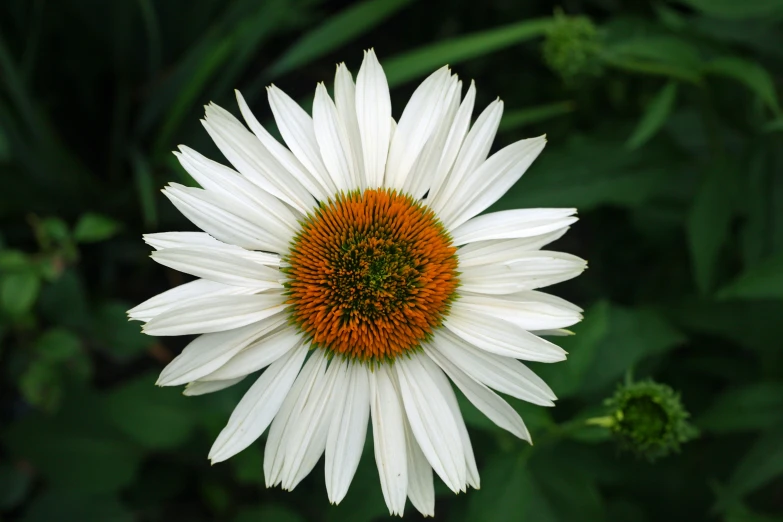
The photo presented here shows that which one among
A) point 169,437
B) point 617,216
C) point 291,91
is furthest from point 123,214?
point 617,216

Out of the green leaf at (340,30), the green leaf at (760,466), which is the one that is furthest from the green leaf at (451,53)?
the green leaf at (760,466)

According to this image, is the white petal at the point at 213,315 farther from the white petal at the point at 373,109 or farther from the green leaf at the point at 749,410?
the green leaf at the point at 749,410

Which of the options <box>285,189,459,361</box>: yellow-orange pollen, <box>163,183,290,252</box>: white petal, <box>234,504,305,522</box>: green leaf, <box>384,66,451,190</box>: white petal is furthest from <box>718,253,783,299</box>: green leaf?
<box>234,504,305,522</box>: green leaf

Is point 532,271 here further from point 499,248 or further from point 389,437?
point 389,437

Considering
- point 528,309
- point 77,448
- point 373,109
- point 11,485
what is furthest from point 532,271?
point 11,485

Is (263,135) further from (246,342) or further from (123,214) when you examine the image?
(123,214)

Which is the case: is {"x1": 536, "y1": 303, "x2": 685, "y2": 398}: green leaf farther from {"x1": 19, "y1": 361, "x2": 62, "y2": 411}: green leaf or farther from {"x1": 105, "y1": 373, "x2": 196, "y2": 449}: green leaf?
{"x1": 19, "y1": 361, "x2": 62, "y2": 411}: green leaf

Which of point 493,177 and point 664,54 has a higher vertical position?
point 664,54
